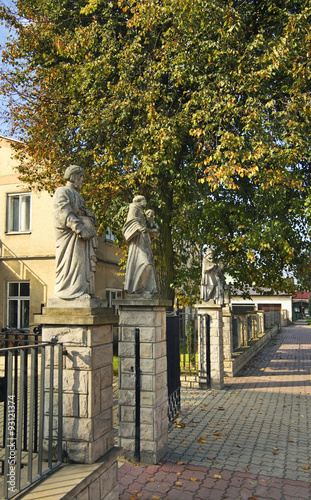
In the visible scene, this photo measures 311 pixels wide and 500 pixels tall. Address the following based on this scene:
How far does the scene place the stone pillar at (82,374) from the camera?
4129 mm

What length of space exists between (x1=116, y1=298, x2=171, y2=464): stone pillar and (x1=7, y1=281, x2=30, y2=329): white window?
1316 centimetres

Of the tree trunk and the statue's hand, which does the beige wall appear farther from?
the statue's hand

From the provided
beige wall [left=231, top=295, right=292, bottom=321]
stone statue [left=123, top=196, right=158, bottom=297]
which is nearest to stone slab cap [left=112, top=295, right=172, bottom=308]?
stone statue [left=123, top=196, right=158, bottom=297]

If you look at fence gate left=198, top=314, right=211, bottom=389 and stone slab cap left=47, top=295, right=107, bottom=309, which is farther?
fence gate left=198, top=314, right=211, bottom=389

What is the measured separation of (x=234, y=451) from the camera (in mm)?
6602

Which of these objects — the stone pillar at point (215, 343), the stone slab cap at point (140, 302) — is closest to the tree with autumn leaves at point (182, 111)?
the stone pillar at point (215, 343)

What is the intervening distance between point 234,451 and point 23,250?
14.2m

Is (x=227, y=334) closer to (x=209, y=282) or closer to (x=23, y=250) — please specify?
(x=209, y=282)

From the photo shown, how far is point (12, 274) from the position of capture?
61.8ft

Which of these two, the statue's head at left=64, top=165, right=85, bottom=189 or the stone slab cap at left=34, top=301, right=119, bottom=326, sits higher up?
the statue's head at left=64, top=165, right=85, bottom=189

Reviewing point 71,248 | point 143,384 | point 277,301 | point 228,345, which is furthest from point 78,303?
point 277,301

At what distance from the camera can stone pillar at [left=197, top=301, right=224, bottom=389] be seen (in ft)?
37.6

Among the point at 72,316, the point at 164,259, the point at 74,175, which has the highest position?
the point at 74,175

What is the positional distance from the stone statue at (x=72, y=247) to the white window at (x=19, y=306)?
1488 centimetres
